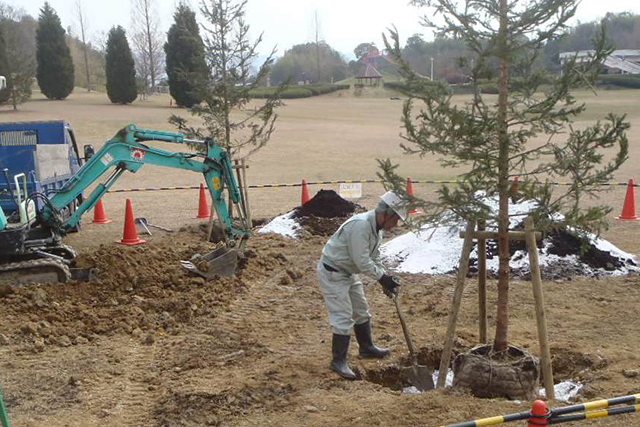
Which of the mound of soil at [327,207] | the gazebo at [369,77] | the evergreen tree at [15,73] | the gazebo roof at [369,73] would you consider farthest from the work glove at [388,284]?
the gazebo roof at [369,73]

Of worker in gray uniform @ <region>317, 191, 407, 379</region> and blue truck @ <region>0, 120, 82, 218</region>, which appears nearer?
worker in gray uniform @ <region>317, 191, 407, 379</region>

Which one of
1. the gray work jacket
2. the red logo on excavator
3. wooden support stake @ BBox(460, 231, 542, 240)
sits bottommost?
the gray work jacket

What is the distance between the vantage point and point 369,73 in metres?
73.8

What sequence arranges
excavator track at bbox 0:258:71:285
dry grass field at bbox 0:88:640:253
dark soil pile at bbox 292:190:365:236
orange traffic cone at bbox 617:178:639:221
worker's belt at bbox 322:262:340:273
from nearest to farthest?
worker's belt at bbox 322:262:340:273 → excavator track at bbox 0:258:71:285 → dark soil pile at bbox 292:190:365:236 → orange traffic cone at bbox 617:178:639:221 → dry grass field at bbox 0:88:640:253

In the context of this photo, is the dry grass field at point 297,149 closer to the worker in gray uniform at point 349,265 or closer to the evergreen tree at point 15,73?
the evergreen tree at point 15,73

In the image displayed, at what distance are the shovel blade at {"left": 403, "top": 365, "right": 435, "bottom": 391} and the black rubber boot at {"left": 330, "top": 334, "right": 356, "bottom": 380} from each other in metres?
0.53

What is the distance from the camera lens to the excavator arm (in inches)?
388

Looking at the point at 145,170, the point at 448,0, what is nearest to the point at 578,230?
the point at 448,0

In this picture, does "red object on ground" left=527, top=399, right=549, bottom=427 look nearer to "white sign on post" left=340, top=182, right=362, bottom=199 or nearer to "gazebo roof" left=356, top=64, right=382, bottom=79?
"white sign on post" left=340, top=182, right=362, bottom=199

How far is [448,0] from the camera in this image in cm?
533

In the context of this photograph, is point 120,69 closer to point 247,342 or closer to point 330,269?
point 247,342

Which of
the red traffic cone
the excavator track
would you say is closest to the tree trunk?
the excavator track

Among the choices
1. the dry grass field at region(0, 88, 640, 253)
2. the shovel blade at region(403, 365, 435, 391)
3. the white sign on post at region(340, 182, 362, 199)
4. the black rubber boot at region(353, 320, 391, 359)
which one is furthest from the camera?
the dry grass field at region(0, 88, 640, 253)

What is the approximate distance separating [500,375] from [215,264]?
487 cm
